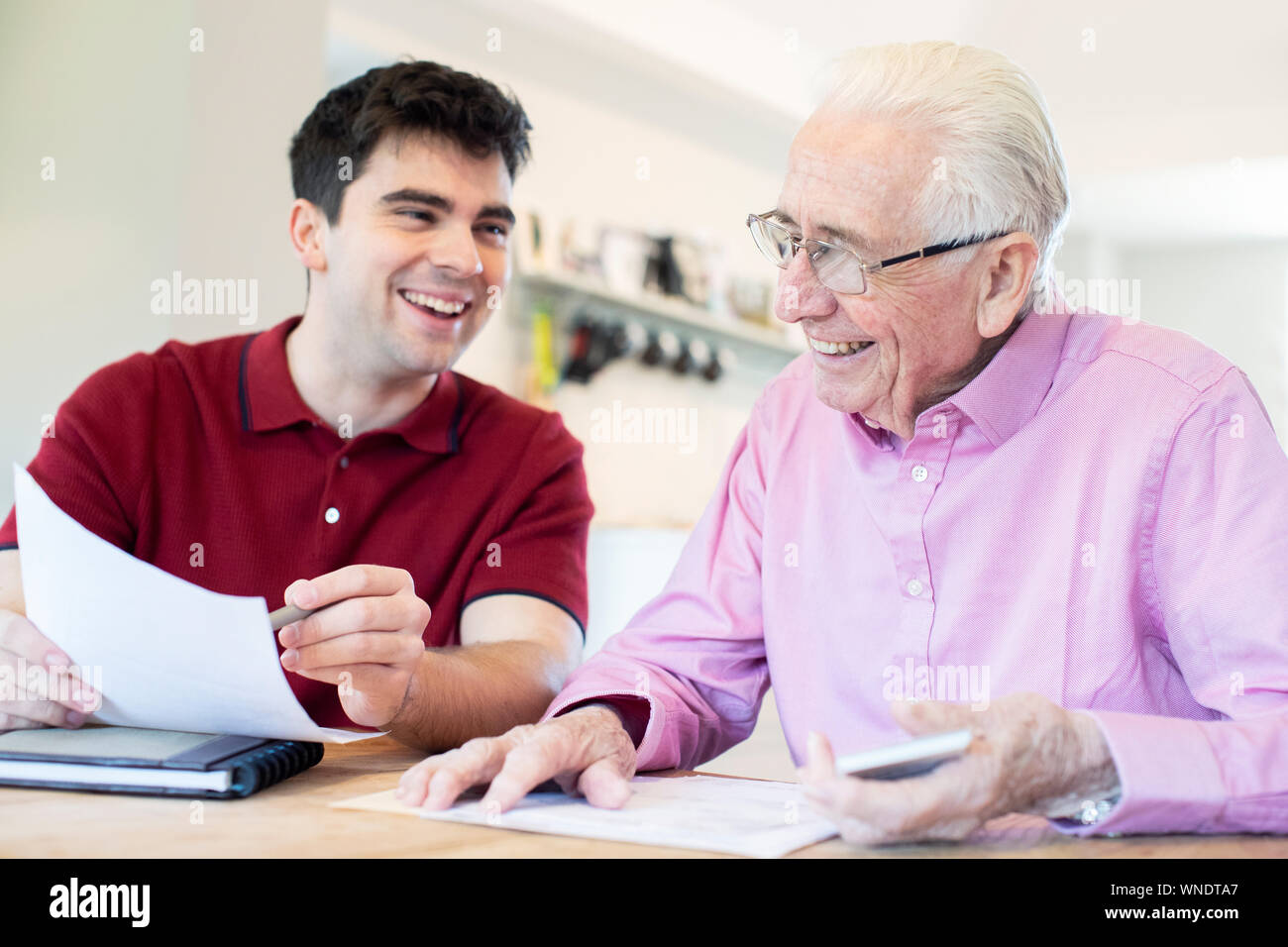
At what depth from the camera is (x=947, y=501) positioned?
3.86 ft

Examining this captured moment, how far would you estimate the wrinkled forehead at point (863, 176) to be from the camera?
115cm

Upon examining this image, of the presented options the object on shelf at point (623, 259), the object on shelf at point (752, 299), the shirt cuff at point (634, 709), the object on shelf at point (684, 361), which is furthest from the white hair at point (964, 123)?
the object on shelf at point (752, 299)

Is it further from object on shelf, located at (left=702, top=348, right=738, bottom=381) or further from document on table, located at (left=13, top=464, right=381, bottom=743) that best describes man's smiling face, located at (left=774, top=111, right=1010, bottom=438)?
object on shelf, located at (left=702, top=348, right=738, bottom=381)

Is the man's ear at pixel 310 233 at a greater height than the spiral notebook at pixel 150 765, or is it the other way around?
the man's ear at pixel 310 233

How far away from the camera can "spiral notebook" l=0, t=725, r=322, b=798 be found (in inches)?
35.8

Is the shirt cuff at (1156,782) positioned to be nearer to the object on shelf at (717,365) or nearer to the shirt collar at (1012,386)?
the shirt collar at (1012,386)

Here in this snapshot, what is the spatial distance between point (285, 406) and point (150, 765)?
2.70ft

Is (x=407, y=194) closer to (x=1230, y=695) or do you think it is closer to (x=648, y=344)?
(x=1230, y=695)

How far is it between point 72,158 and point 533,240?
1.74m

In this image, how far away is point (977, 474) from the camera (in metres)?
1.17

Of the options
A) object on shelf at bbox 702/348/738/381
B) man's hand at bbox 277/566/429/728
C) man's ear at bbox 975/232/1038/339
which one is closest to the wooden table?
man's hand at bbox 277/566/429/728

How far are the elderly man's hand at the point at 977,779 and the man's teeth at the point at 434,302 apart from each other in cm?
114

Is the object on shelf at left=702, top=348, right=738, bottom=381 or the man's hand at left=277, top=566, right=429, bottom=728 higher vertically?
the object on shelf at left=702, top=348, right=738, bottom=381
